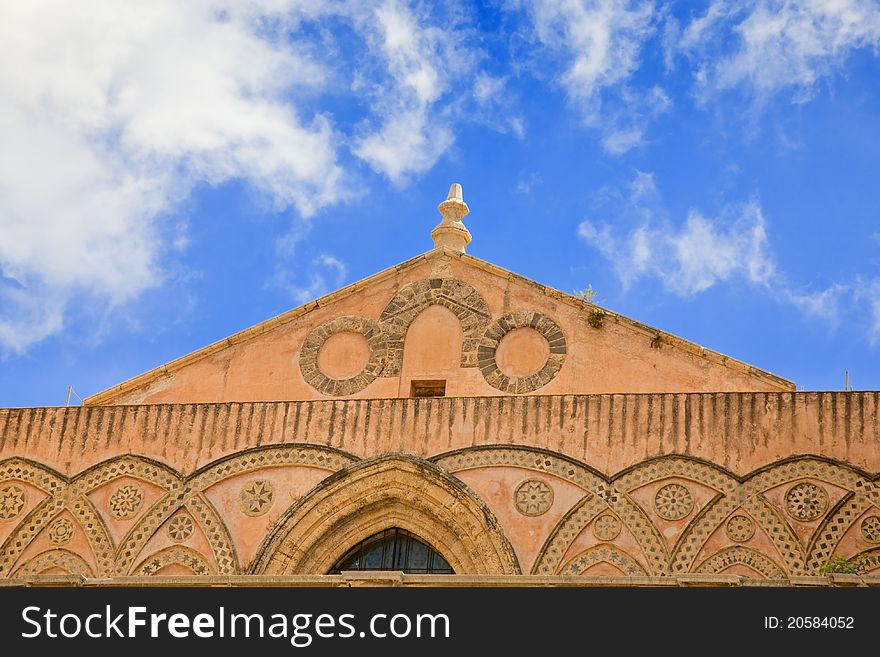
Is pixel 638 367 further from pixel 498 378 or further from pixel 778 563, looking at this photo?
pixel 778 563

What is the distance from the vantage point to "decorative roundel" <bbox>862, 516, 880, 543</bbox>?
14.4 m

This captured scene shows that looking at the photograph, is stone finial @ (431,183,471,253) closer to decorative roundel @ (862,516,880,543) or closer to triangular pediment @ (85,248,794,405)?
triangular pediment @ (85,248,794,405)

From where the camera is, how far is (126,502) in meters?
16.4

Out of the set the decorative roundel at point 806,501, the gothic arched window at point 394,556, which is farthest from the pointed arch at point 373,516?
the decorative roundel at point 806,501

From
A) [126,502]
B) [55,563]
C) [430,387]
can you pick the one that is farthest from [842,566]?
[55,563]

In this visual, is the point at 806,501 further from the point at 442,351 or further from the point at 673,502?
the point at 442,351

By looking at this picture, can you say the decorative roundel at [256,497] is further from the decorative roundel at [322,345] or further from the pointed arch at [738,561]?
the pointed arch at [738,561]

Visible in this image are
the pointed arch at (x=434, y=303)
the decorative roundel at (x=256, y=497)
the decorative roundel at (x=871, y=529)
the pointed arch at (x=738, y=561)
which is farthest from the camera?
the pointed arch at (x=434, y=303)

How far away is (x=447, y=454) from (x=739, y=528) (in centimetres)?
292

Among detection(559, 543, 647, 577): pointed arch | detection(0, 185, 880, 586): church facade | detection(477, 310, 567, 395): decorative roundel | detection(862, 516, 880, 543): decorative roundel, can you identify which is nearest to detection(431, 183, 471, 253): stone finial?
detection(0, 185, 880, 586): church facade

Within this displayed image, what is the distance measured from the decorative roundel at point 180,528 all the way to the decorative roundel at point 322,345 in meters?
1.98

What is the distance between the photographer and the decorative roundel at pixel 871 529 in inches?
568

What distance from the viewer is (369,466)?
630 inches

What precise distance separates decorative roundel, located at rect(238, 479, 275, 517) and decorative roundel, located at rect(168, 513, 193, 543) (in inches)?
22.4
